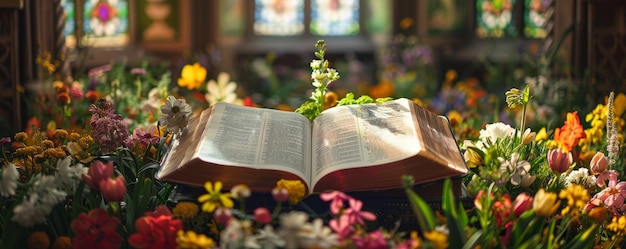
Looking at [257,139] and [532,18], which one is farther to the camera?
[532,18]

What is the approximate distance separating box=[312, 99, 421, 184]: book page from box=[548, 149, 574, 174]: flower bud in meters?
0.23

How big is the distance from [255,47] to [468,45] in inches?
61.2

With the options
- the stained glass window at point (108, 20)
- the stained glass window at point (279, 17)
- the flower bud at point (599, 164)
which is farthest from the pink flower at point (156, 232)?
the stained glass window at point (279, 17)

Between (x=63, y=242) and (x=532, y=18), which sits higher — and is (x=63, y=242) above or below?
below

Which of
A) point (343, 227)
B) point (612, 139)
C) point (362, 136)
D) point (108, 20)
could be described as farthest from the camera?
point (108, 20)

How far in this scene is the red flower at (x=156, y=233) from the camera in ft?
4.76

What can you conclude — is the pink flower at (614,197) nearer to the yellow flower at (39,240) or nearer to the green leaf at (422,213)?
the green leaf at (422,213)

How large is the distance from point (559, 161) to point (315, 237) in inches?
24.4

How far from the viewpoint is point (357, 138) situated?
175 centimetres

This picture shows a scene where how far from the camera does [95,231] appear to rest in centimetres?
150

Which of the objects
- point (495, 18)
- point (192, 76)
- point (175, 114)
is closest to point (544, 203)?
point (175, 114)

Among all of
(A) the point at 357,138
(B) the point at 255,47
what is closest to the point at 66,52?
(A) the point at 357,138

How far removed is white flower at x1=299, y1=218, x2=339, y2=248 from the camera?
1.26m

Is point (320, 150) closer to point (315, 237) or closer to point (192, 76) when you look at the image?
point (315, 237)
